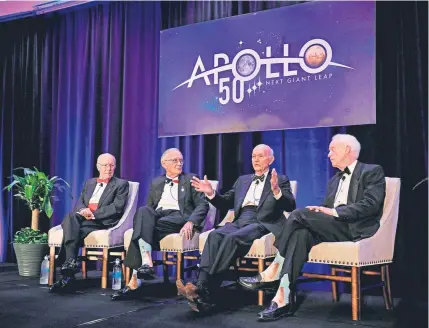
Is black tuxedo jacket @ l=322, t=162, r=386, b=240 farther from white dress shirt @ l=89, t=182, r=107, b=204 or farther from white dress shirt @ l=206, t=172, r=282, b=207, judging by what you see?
white dress shirt @ l=89, t=182, r=107, b=204

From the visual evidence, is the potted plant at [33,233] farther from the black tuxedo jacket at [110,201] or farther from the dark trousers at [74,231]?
the dark trousers at [74,231]

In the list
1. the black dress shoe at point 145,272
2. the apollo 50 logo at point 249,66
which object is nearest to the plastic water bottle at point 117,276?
the black dress shoe at point 145,272

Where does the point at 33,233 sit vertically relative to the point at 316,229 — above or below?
below

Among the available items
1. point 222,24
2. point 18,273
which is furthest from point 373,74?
point 18,273

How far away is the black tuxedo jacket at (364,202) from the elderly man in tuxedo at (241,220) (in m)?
0.51

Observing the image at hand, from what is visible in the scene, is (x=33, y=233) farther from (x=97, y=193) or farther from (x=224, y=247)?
(x=224, y=247)

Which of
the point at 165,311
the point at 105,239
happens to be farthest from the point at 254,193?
the point at 105,239

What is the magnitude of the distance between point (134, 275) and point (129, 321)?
2.55ft

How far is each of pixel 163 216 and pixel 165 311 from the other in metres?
0.98

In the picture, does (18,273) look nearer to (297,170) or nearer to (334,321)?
(297,170)

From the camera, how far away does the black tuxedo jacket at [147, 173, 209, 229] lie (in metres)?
4.00

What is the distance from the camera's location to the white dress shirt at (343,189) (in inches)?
137

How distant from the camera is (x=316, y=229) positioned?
323cm

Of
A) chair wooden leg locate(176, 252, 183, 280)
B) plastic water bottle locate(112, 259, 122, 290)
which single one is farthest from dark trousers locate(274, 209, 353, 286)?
plastic water bottle locate(112, 259, 122, 290)
